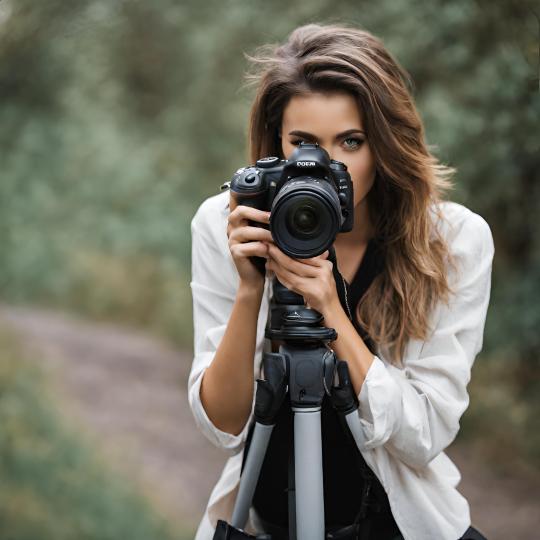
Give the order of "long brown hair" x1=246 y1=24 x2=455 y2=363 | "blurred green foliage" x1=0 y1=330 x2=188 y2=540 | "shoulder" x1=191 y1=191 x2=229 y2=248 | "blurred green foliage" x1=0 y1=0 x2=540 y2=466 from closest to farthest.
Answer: "long brown hair" x1=246 y1=24 x2=455 y2=363, "shoulder" x1=191 y1=191 x2=229 y2=248, "blurred green foliage" x1=0 y1=330 x2=188 y2=540, "blurred green foliage" x1=0 y1=0 x2=540 y2=466

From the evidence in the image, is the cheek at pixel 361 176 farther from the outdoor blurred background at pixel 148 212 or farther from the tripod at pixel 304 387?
the outdoor blurred background at pixel 148 212

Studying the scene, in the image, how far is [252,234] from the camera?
127 cm

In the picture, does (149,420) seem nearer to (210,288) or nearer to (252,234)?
(210,288)

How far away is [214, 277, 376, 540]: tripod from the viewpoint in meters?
1.21

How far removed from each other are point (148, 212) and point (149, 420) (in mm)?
1482

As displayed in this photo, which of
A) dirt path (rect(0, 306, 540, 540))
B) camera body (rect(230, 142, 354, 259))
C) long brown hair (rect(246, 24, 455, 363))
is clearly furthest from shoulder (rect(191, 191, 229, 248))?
dirt path (rect(0, 306, 540, 540))

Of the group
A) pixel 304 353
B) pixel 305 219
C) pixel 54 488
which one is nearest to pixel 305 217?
pixel 305 219

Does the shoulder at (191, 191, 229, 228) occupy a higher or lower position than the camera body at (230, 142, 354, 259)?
higher

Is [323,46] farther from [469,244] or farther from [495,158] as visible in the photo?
[495,158]

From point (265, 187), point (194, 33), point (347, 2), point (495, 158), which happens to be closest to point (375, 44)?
point (265, 187)

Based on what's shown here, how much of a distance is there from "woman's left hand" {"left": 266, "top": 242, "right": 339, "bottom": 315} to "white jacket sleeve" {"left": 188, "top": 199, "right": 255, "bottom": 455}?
0.25 m

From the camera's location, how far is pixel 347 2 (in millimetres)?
2955

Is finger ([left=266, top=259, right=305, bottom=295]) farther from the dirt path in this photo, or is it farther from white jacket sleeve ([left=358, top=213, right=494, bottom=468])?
the dirt path

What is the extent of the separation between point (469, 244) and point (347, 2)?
1.78 meters
